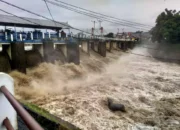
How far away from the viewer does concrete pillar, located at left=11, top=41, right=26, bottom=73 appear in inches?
512

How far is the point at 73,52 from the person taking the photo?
61.9ft

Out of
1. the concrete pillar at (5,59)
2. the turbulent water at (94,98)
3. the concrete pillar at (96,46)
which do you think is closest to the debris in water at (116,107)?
the turbulent water at (94,98)

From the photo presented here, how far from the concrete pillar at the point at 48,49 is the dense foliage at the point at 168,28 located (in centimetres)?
2109

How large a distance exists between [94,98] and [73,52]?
843cm

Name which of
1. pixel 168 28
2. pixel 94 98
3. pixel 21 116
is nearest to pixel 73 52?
pixel 94 98

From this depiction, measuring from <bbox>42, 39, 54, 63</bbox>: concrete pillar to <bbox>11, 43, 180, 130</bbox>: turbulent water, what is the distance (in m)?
0.78

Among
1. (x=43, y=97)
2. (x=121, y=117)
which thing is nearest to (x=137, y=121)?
(x=121, y=117)

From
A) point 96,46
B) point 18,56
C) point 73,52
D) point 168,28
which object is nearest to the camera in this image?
point 18,56

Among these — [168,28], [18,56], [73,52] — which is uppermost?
[168,28]

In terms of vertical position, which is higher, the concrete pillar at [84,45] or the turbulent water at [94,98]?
the concrete pillar at [84,45]

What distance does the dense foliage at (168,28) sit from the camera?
30.4m

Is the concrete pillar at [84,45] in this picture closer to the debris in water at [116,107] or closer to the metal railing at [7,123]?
the debris in water at [116,107]

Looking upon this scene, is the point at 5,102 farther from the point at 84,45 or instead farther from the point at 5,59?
the point at 84,45

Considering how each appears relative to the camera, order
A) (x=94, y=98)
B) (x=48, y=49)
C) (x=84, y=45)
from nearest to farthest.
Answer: (x=94, y=98)
(x=48, y=49)
(x=84, y=45)
